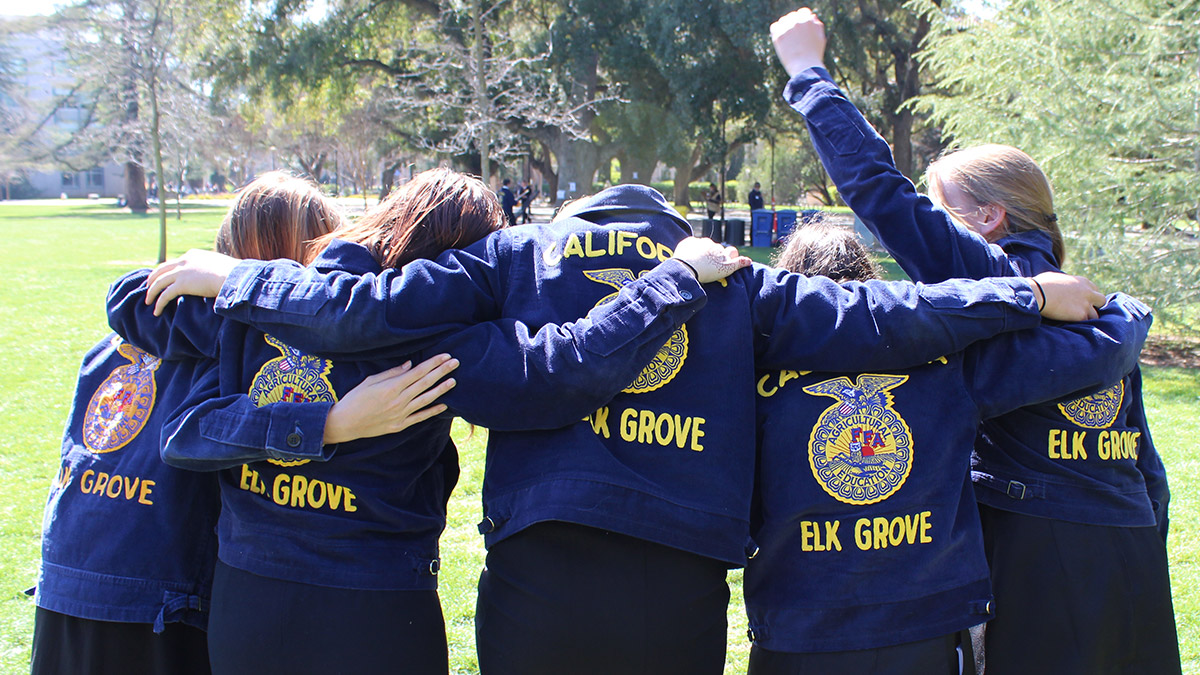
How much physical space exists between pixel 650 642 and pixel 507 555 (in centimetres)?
35

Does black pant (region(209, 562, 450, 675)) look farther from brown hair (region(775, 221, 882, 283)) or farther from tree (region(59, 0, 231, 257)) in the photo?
tree (region(59, 0, 231, 257))

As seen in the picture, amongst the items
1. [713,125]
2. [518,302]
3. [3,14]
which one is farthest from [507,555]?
[3,14]

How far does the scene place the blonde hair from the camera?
8.21 ft

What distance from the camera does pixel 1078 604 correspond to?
83.9 inches

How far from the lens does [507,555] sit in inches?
75.9

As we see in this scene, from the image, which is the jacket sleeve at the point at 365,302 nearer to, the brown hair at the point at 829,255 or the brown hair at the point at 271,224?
the brown hair at the point at 271,224

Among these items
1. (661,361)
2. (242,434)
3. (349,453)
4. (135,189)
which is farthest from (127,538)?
(135,189)

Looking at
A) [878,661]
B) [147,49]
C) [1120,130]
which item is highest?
[147,49]

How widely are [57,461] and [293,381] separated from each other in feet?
15.9

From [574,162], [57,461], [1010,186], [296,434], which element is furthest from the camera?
[574,162]

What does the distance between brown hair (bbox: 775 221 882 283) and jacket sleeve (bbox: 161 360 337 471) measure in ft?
4.14

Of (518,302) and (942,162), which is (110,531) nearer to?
(518,302)

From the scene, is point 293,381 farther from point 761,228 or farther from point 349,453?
point 761,228

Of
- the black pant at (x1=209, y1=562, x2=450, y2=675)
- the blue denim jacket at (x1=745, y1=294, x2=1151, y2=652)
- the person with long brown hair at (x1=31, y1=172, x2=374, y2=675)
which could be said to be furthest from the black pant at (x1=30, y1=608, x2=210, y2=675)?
the blue denim jacket at (x1=745, y1=294, x2=1151, y2=652)
